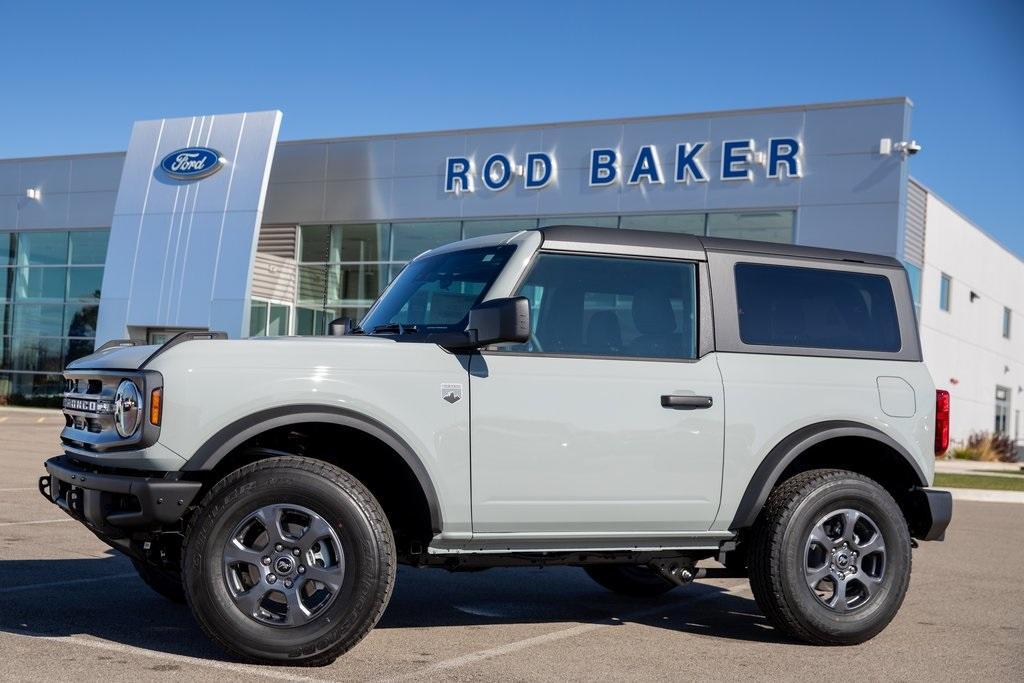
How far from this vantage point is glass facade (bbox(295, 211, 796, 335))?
94.4 ft

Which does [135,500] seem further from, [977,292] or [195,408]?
[977,292]

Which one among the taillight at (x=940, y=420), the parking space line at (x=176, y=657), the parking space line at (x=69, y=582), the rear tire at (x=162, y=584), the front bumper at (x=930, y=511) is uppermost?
the taillight at (x=940, y=420)

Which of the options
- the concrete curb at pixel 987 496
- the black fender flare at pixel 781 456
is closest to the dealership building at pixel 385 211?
the concrete curb at pixel 987 496

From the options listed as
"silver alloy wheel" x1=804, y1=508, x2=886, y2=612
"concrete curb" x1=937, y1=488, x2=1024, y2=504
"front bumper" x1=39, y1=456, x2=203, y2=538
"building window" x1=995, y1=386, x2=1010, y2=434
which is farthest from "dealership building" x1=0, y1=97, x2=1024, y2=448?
"front bumper" x1=39, y1=456, x2=203, y2=538

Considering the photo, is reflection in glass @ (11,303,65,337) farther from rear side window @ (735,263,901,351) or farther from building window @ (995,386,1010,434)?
rear side window @ (735,263,901,351)

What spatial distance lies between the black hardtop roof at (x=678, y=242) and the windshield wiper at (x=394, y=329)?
83cm

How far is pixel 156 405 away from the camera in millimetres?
5027

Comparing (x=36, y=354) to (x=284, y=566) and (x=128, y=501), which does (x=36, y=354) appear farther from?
(x=284, y=566)

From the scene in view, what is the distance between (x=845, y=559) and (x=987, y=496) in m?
13.4

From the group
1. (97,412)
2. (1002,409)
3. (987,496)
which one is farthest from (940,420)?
(1002,409)

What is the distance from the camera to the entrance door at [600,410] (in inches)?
217

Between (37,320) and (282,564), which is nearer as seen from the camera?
(282,564)

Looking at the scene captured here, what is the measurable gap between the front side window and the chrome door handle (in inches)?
9.2

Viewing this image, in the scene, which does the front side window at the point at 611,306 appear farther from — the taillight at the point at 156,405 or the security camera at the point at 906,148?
the security camera at the point at 906,148
